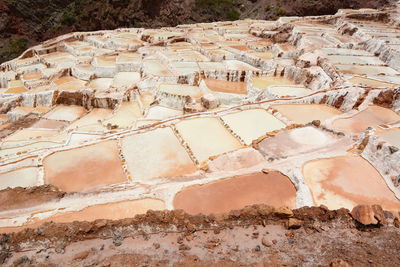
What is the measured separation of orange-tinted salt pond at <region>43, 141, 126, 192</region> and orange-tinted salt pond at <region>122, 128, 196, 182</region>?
466 millimetres

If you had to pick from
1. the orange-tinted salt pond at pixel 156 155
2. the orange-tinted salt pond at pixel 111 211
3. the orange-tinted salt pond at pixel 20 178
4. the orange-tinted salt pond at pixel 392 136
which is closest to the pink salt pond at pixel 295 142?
the orange-tinted salt pond at pixel 392 136

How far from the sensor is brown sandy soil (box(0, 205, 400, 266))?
5.64 meters

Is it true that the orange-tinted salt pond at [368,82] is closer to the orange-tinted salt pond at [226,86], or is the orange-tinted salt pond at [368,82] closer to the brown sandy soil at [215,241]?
the orange-tinted salt pond at [226,86]

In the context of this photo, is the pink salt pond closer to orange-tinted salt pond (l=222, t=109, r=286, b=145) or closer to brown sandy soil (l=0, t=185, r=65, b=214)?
orange-tinted salt pond (l=222, t=109, r=286, b=145)

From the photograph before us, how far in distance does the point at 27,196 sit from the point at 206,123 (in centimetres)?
655

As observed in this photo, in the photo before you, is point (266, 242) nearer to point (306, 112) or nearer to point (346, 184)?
point (346, 184)

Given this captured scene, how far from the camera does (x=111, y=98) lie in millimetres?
18594

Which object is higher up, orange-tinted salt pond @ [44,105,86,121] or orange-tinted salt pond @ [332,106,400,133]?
orange-tinted salt pond @ [332,106,400,133]

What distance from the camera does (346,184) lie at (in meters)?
8.36

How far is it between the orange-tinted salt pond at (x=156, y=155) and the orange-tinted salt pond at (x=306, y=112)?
4.96 meters

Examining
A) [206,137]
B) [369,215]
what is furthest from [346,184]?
[206,137]

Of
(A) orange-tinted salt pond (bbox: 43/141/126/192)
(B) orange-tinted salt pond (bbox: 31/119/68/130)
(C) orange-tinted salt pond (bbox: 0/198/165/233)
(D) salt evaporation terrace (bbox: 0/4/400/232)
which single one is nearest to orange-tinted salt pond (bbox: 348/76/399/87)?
(D) salt evaporation terrace (bbox: 0/4/400/232)

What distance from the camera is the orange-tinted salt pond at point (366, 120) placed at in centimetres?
1137

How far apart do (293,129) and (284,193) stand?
347 cm
